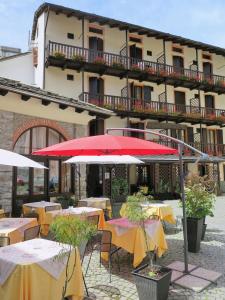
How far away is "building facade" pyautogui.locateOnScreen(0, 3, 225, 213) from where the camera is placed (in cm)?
1898

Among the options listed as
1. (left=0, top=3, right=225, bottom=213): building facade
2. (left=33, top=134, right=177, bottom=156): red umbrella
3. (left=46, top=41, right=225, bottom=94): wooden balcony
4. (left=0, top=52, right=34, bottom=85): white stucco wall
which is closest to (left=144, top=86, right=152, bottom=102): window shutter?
(left=0, top=3, right=225, bottom=213): building facade

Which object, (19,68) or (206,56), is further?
(206,56)

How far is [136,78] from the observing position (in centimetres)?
2195

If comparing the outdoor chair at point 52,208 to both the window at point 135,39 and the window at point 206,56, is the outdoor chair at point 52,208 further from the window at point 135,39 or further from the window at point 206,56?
the window at point 206,56

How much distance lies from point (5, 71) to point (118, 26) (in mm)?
8319

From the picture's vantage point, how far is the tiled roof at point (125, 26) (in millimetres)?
18719

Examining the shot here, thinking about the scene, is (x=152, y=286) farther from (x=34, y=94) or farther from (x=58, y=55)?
(x=58, y=55)

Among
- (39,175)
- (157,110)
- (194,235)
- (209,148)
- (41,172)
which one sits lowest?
(194,235)

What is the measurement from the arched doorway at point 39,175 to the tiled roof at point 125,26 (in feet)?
35.1

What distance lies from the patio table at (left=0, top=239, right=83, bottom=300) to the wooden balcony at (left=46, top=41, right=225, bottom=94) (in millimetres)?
15788

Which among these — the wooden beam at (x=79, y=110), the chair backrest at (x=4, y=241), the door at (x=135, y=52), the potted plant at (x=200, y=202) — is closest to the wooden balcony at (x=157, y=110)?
the door at (x=135, y=52)

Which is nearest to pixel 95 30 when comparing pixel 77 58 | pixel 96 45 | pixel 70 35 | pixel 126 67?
pixel 96 45

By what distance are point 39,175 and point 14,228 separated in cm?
565

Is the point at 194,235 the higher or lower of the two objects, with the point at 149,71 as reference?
lower
